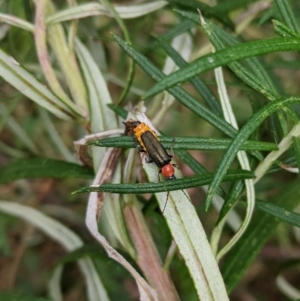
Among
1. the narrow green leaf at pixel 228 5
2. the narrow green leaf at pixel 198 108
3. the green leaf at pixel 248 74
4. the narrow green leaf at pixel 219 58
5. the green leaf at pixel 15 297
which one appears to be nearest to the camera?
the narrow green leaf at pixel 219 58

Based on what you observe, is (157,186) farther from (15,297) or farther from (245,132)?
(15,297)

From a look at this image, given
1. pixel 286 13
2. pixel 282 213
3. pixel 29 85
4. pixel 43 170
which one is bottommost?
pixel 282 213

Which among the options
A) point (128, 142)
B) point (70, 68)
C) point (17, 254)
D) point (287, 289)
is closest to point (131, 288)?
point (17, 254)

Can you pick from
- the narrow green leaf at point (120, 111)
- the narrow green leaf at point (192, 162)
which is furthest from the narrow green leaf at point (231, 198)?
the narrow green leaf at point (120, 111)

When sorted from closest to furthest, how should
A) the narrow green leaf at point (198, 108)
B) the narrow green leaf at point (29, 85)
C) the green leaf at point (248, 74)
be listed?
1. the green leaf at point (248, 74)
2. the narrow green leaf at point (198, 108)
3. the narrow green leaf at point (29, 85)

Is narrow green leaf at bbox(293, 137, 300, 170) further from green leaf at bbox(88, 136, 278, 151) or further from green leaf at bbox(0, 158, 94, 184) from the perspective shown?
green leaf at bbox(0, 158, 94, 184)

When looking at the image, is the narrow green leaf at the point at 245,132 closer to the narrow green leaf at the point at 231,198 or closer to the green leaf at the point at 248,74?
the green leaf at the point at 248,74

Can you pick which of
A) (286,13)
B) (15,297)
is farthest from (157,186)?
(15,297)

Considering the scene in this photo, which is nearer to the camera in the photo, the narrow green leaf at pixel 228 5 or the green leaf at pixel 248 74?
the green leaf at pixel 248 74
